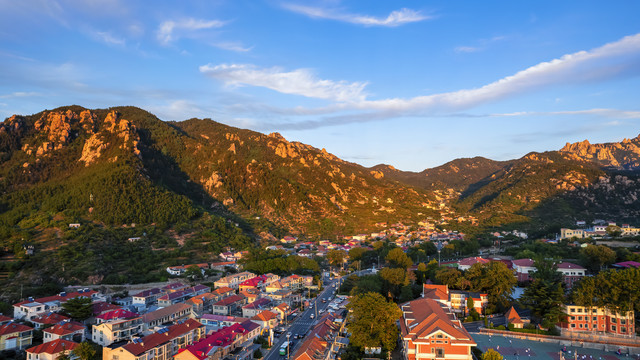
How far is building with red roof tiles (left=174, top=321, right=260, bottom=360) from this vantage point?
25.1m

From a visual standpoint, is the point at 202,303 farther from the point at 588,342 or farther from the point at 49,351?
the point at 588,342

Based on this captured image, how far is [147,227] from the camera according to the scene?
6406 cm

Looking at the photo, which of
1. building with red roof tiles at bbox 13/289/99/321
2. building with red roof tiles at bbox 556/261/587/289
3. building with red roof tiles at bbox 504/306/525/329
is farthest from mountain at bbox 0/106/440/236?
building with red roof tiles at bbox 504/306/525/329

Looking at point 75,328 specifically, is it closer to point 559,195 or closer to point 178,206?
point 178,206

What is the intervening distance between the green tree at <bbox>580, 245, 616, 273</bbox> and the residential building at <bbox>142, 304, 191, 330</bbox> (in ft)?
151

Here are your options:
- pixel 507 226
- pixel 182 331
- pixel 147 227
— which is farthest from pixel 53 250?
pixel 507 226

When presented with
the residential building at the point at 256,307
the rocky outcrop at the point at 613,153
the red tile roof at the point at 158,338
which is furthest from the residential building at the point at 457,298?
the rocky outcrop at the point at 613,153

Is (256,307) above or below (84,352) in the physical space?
below

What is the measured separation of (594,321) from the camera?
96.8 feet

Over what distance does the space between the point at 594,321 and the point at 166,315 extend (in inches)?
1475

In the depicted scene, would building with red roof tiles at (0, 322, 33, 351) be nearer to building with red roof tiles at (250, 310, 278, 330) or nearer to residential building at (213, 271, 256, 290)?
building with red roof tiles at (250, 310, 278, 330)

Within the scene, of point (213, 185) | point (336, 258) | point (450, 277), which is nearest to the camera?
point (450, 277)

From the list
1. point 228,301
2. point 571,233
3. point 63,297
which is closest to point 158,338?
point 228,301

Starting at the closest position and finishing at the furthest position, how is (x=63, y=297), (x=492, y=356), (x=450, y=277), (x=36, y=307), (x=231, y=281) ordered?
1. (x=492, y=356)
2. (x=36, y=307)
3. (x=63, y=297)
4. (x=450, y=277)
5. (x=231, y=281)
